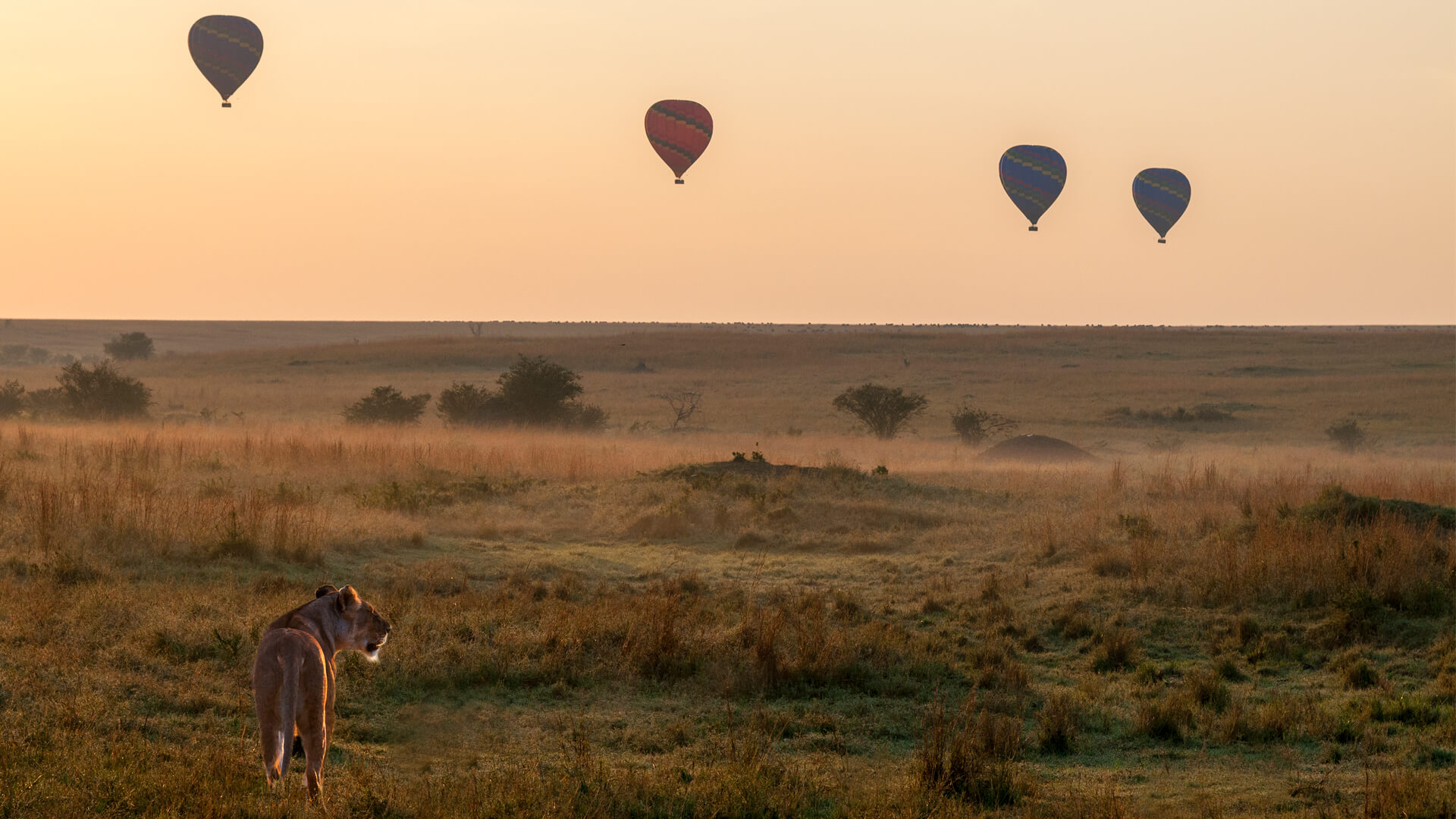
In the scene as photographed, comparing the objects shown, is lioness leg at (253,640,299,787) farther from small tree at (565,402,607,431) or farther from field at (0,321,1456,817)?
small tree at (565,402,607,431)

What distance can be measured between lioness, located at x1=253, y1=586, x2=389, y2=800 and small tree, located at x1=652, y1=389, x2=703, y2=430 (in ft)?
148

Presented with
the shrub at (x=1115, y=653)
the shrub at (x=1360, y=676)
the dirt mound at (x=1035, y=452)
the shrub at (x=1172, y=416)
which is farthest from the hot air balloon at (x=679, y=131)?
the shrub at (x=1360, y=676)

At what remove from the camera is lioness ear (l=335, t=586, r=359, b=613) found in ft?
18.9

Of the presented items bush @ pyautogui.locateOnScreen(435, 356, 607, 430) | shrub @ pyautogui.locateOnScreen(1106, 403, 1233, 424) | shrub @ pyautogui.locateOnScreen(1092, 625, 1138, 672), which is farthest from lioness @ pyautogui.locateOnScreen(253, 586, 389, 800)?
shrub @ pyautogui.locateOnScreen(1106, 403, 1233, 424)

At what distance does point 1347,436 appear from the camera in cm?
4491

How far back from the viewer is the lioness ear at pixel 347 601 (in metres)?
5.76

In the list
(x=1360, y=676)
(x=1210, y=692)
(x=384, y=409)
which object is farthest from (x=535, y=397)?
(x=1210, y=692)

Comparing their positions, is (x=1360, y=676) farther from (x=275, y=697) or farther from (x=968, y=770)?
(x=275, y=697)

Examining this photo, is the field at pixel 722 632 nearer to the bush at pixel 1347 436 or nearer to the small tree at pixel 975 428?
the small tree at pixel 975 428

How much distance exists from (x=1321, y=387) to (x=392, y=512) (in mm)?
60990

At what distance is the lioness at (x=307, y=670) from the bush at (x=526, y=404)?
1453 inches

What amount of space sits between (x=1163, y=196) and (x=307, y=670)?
4683 cm

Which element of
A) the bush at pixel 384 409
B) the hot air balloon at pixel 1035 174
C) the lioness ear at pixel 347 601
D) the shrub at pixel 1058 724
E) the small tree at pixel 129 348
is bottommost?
the shrub at pixel 1058 724

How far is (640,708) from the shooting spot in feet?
30.7
